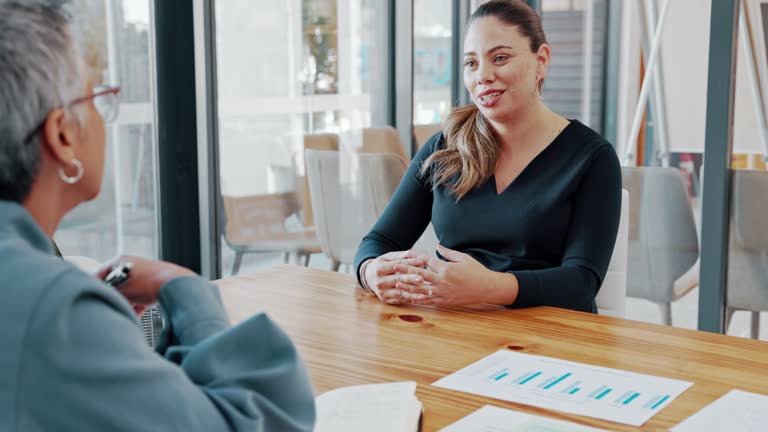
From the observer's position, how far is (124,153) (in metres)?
3.06

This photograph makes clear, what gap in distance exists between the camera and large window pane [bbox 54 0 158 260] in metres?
2.94

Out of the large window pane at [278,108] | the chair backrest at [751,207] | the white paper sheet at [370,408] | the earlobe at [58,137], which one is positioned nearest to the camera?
the earlobe at [58,137]

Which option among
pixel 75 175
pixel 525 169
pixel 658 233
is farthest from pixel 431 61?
pixel 75 175

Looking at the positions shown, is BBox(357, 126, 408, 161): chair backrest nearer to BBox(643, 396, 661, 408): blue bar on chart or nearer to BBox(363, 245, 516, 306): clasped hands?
BBox(363, 245, 516, 306): clasped hands

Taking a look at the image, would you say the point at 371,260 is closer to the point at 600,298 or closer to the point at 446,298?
the point at 446,298

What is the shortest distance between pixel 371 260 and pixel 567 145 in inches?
23.3

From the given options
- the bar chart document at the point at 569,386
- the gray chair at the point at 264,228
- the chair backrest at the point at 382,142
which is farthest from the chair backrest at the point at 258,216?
the bar chart document at the point at 569,386

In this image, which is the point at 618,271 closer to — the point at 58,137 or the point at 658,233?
the point at 658,233

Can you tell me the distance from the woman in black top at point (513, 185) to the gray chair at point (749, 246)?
3.47 feet

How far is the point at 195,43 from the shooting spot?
322cm

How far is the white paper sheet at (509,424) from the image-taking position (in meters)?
1.15

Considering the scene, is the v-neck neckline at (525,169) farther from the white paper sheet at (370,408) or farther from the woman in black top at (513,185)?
the white paper sheet at (370,408)

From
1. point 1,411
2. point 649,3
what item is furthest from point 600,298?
point 1,411

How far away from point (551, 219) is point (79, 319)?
60.7 inches
